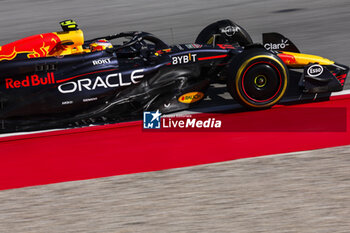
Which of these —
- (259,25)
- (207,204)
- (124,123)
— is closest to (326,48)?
(259,25)

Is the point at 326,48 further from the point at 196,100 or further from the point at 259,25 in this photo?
the point at 196,100

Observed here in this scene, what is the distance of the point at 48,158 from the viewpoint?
558 centimetres

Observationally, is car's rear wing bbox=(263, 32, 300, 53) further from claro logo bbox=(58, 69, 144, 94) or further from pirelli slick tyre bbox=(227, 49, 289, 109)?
claro logo bbox=(58, 69, 144, 94)

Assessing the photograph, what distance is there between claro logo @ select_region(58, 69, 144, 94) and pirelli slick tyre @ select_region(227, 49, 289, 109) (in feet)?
3.56

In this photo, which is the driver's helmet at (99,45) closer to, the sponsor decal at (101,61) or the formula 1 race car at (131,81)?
the formula 1 race car at (131,81)

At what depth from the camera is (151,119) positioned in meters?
6.22

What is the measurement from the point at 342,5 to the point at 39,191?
30.2 feet

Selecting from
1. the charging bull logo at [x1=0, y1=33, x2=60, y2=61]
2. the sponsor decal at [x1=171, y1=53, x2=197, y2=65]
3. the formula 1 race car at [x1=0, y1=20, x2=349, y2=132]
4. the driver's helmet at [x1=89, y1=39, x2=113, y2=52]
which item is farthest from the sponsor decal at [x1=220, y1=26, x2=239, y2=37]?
the charging bull logo at [x1=0, y1=33, x2=60, y2=61]

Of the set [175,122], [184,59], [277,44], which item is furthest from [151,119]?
[277,44]

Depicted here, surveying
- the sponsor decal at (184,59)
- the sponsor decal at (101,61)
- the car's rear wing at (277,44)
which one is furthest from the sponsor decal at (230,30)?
the sponsor decal at (101,61)

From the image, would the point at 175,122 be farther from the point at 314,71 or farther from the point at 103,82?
the point at 314,71

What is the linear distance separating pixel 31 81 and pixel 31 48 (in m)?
0.85

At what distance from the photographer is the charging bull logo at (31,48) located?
21.6 ft

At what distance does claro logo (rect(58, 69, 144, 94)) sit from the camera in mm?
6039
